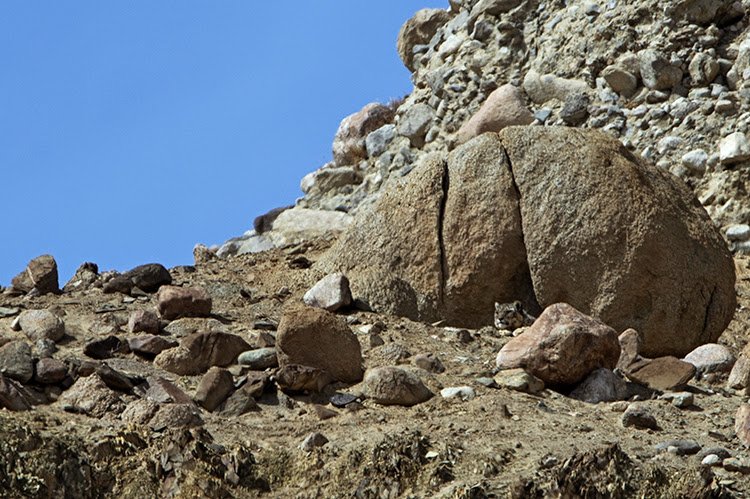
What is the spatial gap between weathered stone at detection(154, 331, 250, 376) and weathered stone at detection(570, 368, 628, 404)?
223 cm

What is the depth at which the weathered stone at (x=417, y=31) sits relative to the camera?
766 inches

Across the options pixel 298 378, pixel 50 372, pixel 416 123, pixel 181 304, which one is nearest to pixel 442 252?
pixel 181 304

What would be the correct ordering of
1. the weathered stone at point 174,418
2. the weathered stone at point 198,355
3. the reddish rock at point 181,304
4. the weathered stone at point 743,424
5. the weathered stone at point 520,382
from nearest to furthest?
the weathered stone at point 174,418 → the weathered stone at point 743,424 → the weathered stone at point 520,382 → the weathered stone at point 198,355 → the reddish rock at point 181,304

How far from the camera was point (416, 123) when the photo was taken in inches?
684

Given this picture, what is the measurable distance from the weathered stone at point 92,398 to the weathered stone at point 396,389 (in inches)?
58.9

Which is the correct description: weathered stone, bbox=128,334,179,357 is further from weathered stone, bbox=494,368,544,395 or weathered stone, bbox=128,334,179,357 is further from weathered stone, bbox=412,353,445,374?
weathered stone, bbox=494,368,544,395

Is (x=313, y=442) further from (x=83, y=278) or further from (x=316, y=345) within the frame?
(x=83, y=278)

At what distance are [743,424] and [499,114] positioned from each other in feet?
29.1

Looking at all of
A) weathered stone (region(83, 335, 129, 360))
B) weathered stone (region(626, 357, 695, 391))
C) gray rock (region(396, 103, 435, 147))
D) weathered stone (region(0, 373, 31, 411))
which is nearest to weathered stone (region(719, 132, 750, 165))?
gray rock (region(396, 103, 435, 147))

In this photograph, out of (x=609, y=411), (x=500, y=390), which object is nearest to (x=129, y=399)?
(x=500, y=390)

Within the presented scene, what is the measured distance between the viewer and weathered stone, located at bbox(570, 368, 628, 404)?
8.36 metres

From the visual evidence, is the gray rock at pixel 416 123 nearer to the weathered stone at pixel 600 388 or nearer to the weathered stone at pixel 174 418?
the weathered stone at pixel 600 388

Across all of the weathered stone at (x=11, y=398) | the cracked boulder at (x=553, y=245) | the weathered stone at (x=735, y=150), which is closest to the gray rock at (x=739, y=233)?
the weathered stone at (x=735, y=150)

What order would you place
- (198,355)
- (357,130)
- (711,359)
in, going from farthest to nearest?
(357,130)
(711,359)
(198,355)
